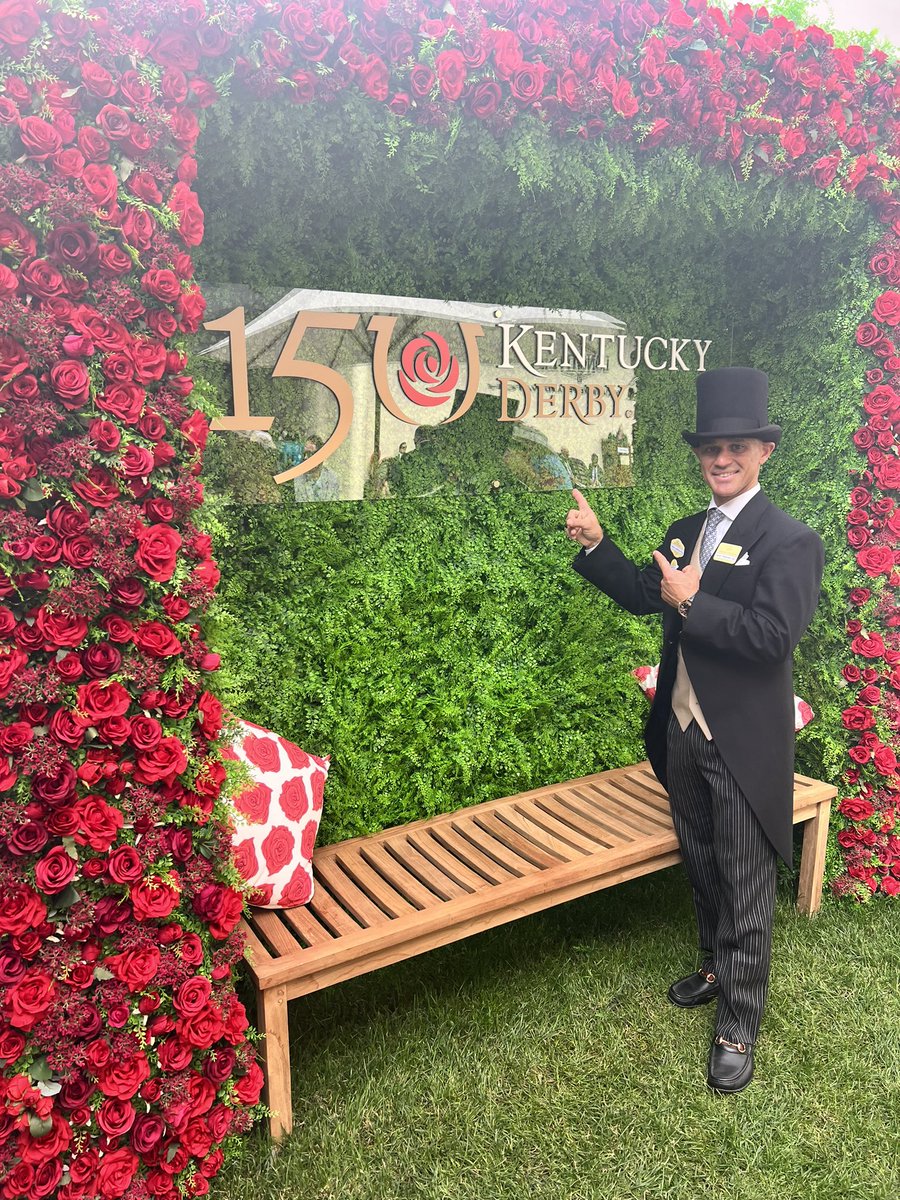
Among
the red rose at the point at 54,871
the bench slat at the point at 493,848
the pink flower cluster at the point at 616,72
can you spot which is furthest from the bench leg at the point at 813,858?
the red rose at the point at 54,871

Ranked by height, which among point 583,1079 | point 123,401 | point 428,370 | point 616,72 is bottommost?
point 583,1079

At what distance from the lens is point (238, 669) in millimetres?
2906

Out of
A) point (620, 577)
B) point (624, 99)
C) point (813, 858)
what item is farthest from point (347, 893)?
point (624, 99)

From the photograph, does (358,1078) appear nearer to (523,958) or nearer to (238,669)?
(523,958)

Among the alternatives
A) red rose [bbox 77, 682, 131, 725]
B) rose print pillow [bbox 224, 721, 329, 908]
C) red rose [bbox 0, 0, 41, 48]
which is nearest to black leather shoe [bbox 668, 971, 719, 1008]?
rose print pillow [bbox 224, 721, 329, 908]

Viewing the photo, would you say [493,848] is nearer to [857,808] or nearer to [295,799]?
[295,799]

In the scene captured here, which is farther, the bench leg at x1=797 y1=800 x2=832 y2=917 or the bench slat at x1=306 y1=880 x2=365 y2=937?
the bench leg at x1=797 y1=800 x2=832 y2=917

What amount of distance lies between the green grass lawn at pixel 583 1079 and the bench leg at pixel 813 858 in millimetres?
114

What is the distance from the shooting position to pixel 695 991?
117 inches

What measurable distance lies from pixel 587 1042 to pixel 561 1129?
36 cm

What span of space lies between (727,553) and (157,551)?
5.43 ft

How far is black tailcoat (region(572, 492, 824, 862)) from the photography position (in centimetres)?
251

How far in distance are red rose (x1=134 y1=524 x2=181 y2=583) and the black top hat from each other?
1.61m

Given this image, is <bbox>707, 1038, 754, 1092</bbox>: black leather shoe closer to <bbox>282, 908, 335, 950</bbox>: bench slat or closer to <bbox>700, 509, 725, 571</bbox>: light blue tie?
<bbox>282, 908, 335, 950</bbox>: bench slat
